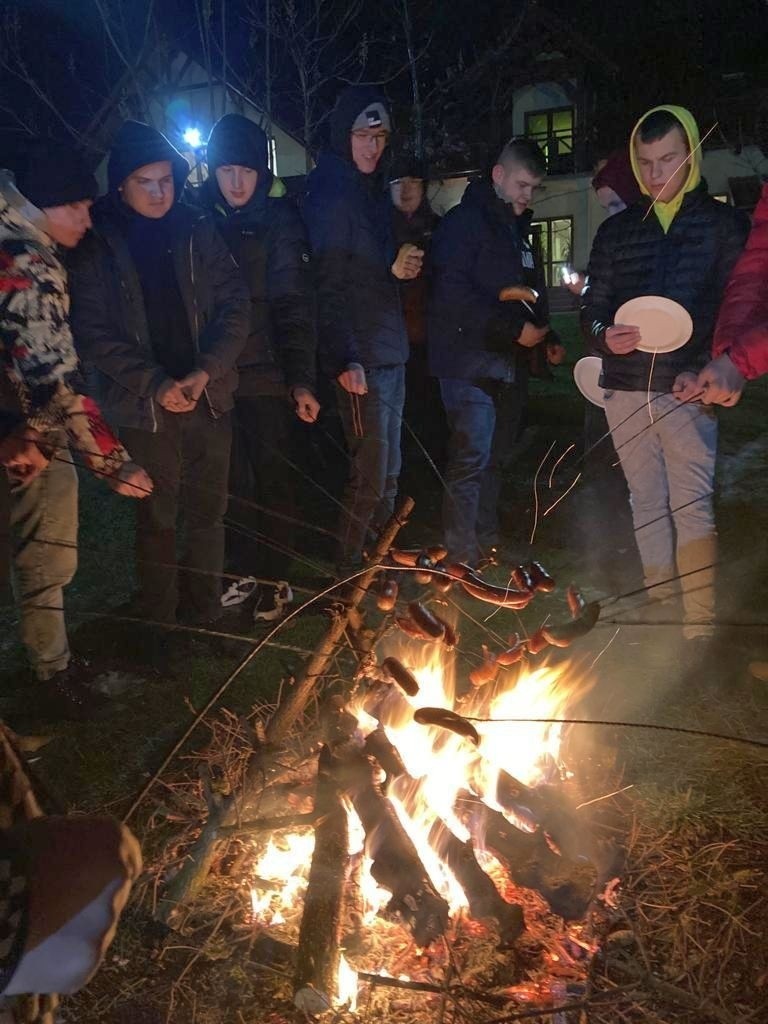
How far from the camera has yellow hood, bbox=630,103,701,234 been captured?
3.72 metres

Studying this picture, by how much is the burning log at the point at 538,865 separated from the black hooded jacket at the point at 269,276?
2.65 m

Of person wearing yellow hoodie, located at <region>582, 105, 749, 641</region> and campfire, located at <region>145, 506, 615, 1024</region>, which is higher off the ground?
person wearing yellow hoodie, located at <region>582, 105, 749, 641</region>

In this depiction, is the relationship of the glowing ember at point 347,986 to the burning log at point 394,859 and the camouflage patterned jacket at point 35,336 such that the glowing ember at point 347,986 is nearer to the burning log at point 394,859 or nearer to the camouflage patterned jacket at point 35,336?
the burning log at point 394,859

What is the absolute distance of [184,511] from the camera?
13.6ft

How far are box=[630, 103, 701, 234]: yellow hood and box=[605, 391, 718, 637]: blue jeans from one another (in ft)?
2.81

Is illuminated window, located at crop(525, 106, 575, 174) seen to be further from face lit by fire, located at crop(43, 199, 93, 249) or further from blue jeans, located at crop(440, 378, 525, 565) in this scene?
face lit by fire, located at crop(43, 199, 93, 249)

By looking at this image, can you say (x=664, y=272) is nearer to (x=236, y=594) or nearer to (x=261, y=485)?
(x=261, y=485)

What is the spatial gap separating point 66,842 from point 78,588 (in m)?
3.95

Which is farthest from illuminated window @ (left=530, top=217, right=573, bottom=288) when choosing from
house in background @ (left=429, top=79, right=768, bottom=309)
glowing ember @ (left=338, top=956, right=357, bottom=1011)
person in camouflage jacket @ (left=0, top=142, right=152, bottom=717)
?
glowing ember @ (left=338, top=956, right=357, bottom=1011)

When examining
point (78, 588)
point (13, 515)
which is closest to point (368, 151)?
point (13, 515)

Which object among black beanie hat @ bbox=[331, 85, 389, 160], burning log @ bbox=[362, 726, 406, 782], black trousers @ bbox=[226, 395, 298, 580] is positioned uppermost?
black beanie hat @ bbox=[331, 85, 389, 160]

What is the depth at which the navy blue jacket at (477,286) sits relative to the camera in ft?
16.1

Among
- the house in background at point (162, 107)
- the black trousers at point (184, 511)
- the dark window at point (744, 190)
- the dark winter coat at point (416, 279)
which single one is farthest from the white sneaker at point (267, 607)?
the dark window at point (744, 190)

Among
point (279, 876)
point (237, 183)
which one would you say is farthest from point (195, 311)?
point (279, 876)
